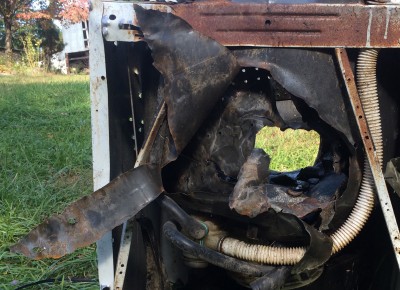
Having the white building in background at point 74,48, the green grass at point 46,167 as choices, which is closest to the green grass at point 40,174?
the green grass at point 46,167

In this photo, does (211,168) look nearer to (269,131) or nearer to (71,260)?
(71,260)

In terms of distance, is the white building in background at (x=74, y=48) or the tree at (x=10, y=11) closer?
the tree at (x=10, y=11)

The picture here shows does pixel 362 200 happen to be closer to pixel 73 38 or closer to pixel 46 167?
pixel 46 167

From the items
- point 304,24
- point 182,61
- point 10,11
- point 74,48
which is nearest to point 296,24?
point 304,24

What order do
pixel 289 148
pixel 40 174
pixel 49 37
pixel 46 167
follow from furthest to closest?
pixel 49 37 → pixel 289 148 → pixel 46 167 → pixel 40 174

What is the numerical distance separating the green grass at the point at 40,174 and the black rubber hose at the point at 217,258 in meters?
1.21

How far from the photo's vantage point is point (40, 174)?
163 inches

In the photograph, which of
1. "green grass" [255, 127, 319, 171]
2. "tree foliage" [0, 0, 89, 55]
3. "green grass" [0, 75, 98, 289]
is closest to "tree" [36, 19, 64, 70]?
"tree foliage" [0, 0, 89, 55]

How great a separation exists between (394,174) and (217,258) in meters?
0.58

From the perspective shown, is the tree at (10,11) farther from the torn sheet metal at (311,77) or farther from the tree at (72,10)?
the torn sheet metal at (311,77)

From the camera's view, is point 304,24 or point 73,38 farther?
point 73,38

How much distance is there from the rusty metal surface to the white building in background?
72.6 ft

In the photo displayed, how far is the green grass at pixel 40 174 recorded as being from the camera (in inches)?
110

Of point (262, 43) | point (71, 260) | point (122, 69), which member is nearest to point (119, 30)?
point (122, 69)
